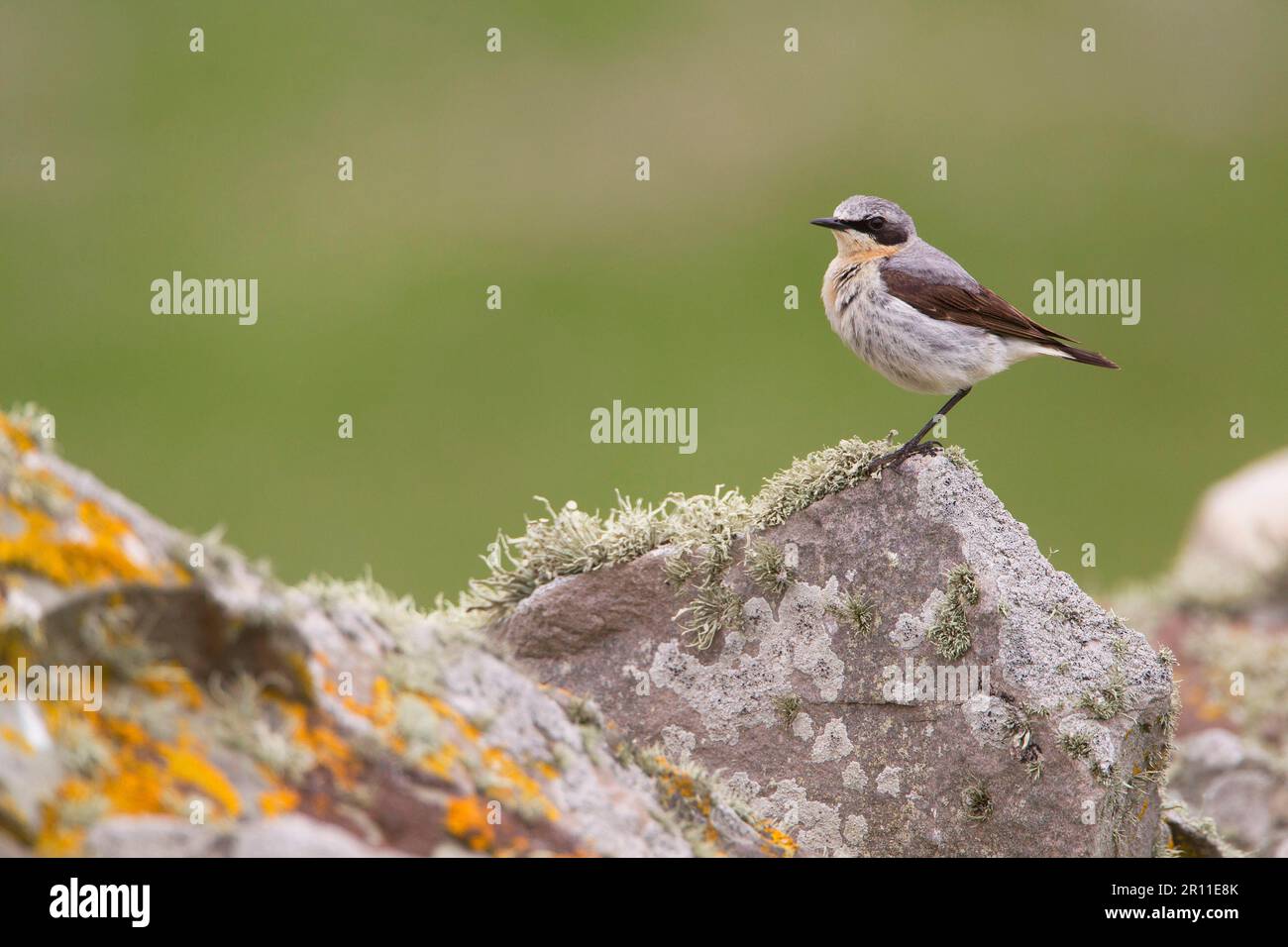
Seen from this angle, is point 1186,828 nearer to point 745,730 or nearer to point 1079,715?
point 1079,715

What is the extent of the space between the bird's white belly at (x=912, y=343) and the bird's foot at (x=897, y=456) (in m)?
1.00

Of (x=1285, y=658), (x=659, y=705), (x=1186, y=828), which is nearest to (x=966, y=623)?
(x=659, y=705)

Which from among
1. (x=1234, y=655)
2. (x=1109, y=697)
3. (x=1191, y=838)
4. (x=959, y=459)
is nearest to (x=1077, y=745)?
(x=1109, y=697)

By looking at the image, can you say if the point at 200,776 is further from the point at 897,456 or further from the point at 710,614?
the point at 897,456

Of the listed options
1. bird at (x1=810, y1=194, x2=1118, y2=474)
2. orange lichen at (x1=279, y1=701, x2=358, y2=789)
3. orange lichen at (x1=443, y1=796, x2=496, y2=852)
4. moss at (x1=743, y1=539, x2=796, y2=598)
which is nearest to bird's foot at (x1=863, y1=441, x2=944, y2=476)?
moss at (x1=743, y1=539, x2=796, y2=598)

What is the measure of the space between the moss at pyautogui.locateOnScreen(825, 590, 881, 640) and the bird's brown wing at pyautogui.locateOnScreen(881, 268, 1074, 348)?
6.68 feet

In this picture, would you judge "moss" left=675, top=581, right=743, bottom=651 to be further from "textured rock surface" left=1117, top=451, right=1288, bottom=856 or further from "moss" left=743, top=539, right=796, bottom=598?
"textured rock surface" left=1117, top=451, right=1288, bottom=856

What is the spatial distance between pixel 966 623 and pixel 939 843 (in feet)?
3.31

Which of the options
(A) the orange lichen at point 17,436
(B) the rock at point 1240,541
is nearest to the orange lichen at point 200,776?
(A) the orange lichen at point 17,436

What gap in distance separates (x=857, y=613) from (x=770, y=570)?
0.48 meters

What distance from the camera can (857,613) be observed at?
645cm

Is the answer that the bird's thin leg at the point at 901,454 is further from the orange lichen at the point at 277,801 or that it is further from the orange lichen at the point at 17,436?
the orange lichen at the point at 17,436

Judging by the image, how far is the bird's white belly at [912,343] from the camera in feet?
25.0

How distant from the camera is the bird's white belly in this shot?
25.0ft
